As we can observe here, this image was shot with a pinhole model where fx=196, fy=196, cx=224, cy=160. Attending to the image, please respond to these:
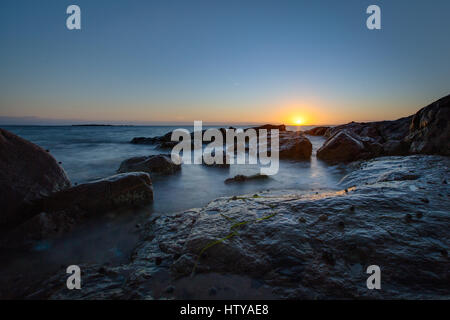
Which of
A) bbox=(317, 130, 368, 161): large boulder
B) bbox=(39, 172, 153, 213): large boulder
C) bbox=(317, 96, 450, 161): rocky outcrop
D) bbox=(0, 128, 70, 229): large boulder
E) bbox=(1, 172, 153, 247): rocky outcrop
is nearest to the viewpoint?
bbox=(1, 172, 153, 247): rocky outcrop

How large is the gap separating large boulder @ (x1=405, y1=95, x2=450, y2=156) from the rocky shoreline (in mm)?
3433

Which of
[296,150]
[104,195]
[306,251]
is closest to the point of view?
[306,251]

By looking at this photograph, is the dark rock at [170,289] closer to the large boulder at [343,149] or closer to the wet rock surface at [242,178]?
the wet rock surface at [242,178]

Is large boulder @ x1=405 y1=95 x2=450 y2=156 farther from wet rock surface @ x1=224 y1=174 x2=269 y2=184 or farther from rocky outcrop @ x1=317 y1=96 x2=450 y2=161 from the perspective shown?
wet rock surface @ x1=224 y1=174 x2=269 y2=184

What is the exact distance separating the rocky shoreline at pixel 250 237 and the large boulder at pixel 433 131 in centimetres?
343

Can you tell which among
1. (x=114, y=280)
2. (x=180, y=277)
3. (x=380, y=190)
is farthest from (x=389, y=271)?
(x=114, y=280)

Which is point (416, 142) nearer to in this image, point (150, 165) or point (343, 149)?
point (343, 149)

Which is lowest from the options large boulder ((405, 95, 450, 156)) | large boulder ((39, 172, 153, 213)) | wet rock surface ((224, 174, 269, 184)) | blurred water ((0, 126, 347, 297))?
blurred water ((0, 126, 347, 297))

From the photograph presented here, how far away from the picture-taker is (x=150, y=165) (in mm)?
9883

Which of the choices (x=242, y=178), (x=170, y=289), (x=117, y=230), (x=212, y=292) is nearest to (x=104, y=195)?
(x=117, y=230)

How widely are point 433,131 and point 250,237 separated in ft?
35.2

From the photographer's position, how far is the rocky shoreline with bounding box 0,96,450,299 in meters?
2.33

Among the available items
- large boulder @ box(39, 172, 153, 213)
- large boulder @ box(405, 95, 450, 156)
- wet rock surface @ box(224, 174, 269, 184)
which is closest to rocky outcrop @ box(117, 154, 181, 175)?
wet rock surface @ box(224, 174, 269, 184)
